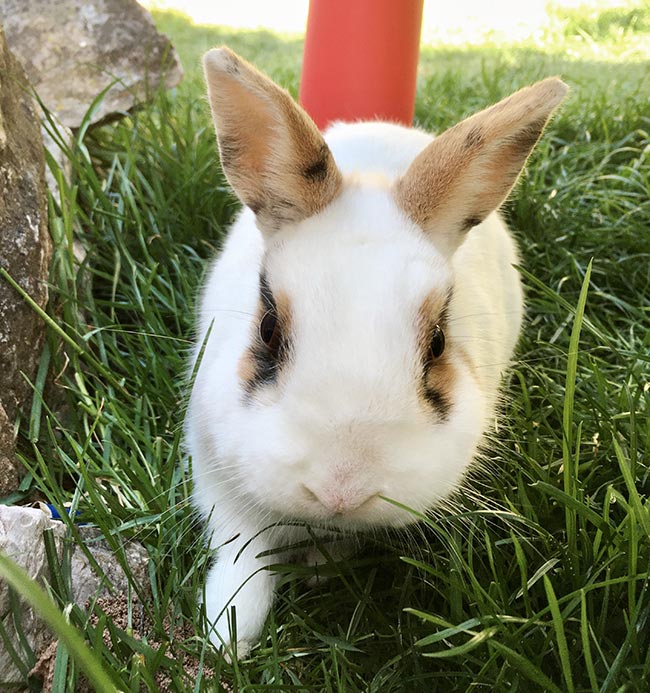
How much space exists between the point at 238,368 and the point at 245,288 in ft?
1.35

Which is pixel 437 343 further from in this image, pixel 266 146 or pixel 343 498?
pixel 266 146

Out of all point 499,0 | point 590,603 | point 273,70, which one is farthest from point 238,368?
point 499,0

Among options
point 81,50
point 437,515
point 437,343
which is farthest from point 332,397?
point 81,50

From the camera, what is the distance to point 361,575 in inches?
97.7

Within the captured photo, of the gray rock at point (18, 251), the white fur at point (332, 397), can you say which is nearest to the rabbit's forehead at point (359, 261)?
the white fur at point (332, 397)

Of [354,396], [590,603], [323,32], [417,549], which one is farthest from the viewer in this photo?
[323,32]

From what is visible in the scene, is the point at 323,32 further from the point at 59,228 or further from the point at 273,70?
the point at 273,70

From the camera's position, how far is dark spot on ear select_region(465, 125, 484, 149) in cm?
224

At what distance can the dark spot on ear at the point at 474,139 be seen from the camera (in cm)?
224

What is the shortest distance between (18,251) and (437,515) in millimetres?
1747

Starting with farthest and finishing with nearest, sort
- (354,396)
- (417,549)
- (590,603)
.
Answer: (417,549), (590,603), (354,396)

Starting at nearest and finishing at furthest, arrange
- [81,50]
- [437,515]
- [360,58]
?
[437,515]
[360,58]
[81,50]

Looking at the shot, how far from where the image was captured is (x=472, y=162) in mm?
2252

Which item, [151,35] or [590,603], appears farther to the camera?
[151,35]
